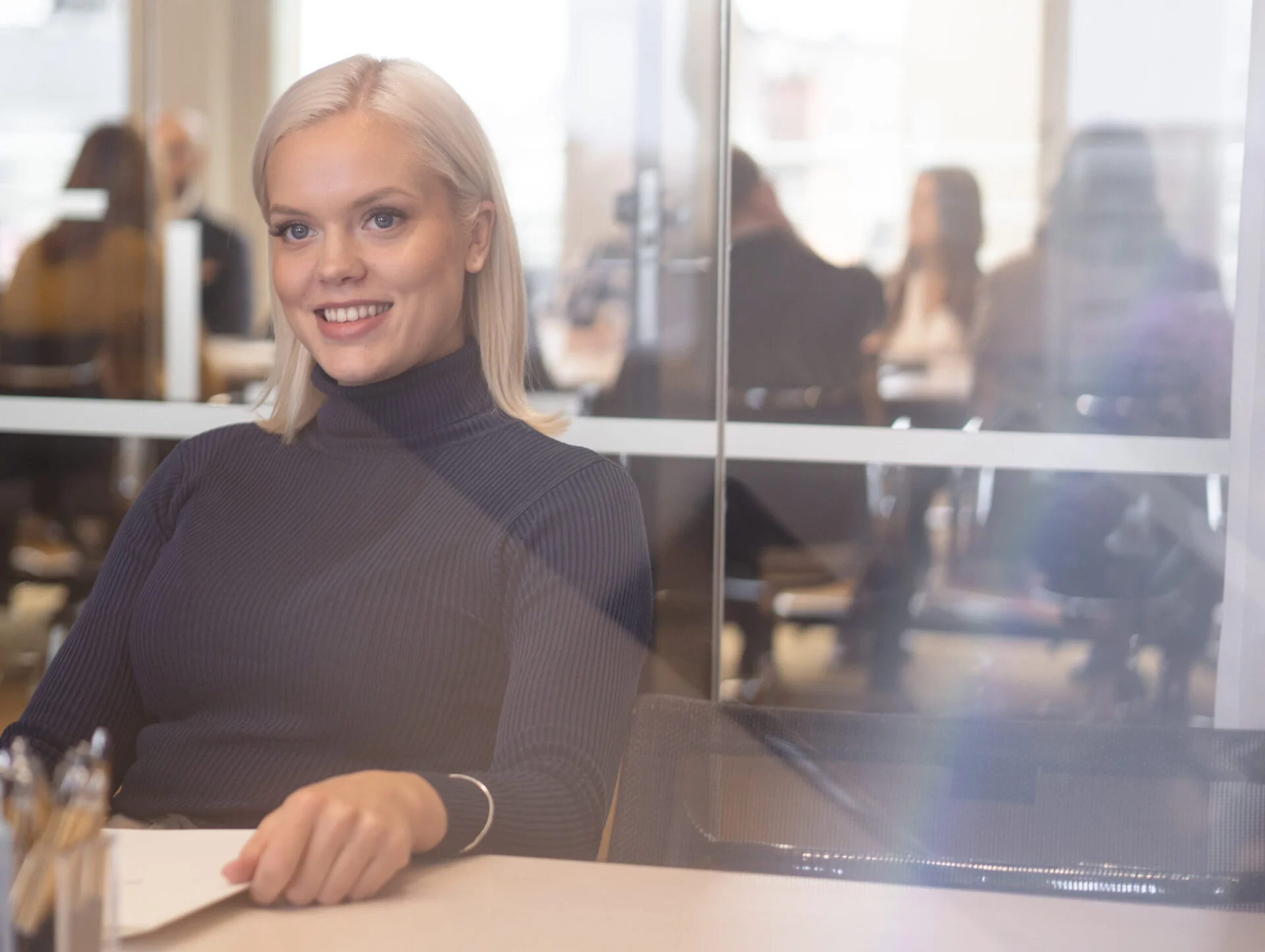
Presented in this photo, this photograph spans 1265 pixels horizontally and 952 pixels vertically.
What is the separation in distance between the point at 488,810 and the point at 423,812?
9 cm

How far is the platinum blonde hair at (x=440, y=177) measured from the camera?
148 centimetres

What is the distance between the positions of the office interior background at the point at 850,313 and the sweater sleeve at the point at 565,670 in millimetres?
1764

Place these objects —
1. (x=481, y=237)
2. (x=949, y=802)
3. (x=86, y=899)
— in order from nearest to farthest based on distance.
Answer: (x=86, y=899), (x=949, y=802), (x=481, y=237)

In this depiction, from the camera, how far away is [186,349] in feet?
11.7

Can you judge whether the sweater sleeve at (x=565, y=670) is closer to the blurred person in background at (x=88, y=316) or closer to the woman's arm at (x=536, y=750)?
the woman's arm at (x=536, y=750)

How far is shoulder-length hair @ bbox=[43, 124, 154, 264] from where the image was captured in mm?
3561

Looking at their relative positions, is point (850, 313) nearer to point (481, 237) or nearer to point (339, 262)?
point (481, 237)

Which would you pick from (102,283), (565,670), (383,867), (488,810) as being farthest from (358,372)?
(102,283)

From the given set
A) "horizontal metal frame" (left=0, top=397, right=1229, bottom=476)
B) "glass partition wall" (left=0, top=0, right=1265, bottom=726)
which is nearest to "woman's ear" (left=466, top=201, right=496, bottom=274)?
"horizontal metal frame" (left=0, top=397, right=1229, bottom=476)

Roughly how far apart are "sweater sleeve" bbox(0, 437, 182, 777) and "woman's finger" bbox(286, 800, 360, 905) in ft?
1.94

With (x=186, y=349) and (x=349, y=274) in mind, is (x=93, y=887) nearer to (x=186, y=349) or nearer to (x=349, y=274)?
(x=349, y=274)

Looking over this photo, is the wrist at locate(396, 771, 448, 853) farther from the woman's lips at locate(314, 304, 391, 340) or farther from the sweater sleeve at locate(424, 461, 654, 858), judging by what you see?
the woman's lips at locate(314, 304, 391, 340)

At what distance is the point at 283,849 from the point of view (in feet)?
2.86

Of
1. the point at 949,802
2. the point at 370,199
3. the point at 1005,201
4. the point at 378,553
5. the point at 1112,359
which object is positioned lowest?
the point at 949,802
